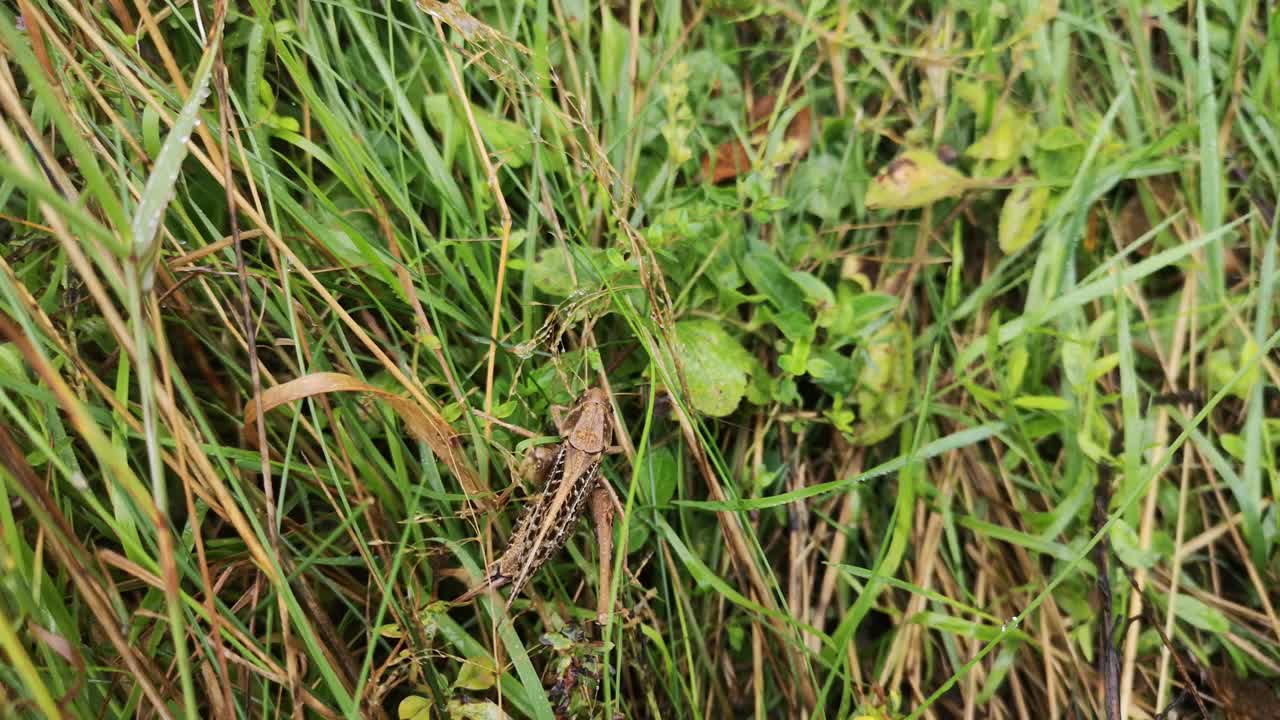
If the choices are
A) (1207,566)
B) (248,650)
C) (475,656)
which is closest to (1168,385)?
(1207,566)

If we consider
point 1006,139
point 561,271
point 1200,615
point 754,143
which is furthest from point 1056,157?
point 561,271

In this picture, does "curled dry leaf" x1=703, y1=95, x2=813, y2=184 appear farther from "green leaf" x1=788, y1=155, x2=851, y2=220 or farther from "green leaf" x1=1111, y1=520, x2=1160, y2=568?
"green leaf" x1=1111, y1=520, x2=1160, y2=568

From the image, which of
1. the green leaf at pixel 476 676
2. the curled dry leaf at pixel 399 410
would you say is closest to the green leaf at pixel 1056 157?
the curled dry leaf at pixel 399 410

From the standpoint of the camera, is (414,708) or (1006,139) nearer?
(414,708)

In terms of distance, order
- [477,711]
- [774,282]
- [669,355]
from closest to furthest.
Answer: [477,711], [669,355], [774,282]

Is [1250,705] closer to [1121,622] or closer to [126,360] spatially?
[1121,622]

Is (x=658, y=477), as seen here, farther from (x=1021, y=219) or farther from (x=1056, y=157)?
(x=1056, y=157)

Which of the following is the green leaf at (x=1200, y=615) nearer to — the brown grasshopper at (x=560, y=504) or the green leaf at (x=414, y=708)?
the brown grasshopper at (x=560, y=504)

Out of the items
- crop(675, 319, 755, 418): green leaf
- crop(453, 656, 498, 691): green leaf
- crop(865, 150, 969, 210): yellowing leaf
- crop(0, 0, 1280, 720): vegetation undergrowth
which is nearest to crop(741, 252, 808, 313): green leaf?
crop(0, 0, 1280, 720): vegetation undergrowth
